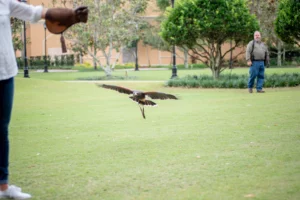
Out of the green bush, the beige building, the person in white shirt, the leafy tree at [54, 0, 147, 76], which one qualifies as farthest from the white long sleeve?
the beige building

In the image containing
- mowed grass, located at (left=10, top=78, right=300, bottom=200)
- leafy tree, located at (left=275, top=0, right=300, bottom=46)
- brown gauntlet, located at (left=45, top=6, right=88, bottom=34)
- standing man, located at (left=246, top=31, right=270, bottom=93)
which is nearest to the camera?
brown gauntlet, located at (left=45, top=6, right=88, bottom=34)

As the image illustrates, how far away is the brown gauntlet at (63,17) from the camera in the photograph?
4.48m

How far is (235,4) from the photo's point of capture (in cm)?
2192

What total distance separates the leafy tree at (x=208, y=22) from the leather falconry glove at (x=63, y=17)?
1729cm

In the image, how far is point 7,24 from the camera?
4598 millimetres

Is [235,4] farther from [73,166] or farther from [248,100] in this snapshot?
[73,166]

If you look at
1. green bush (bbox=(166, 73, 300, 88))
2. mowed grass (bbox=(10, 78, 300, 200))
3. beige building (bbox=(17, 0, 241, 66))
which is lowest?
mowed grass (bbox=(10, 78, 300, 200))

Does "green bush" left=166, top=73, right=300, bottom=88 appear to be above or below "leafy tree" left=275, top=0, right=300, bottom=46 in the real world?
below

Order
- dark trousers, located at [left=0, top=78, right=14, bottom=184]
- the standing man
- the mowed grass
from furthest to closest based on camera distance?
1. the standing man
2. the mowed grass
3. dark trousers, located at [left=0, top=78, right=14, bottom=184]

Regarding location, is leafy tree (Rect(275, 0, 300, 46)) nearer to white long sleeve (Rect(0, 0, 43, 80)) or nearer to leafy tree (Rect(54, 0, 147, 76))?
leafy tree (Rect(54, 0, 147, 76))

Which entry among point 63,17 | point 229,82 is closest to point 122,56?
point 229,82

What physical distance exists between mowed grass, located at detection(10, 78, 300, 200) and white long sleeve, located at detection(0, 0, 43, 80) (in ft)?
4.34

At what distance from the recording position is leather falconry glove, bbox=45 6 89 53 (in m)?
4.48

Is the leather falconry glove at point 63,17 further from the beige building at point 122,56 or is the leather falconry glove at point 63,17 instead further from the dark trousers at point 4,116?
the beige building at point 122,56
